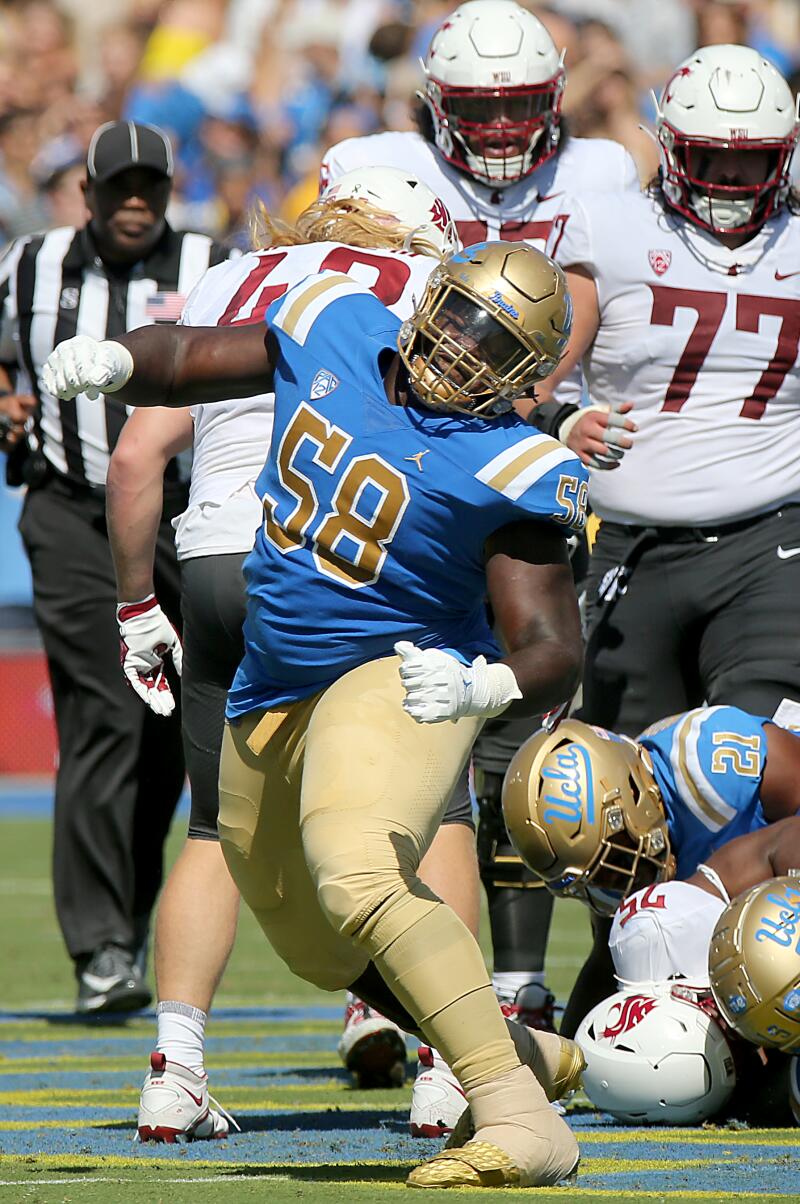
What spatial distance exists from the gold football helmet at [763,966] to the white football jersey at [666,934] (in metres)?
0.18

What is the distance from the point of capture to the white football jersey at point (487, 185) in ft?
16.6

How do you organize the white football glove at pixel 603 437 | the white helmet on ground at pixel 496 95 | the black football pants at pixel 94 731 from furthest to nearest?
the black football pants at pixel 94 731, the white helmet on ground at pixel 496 95, the white football glove at pixel 603 437

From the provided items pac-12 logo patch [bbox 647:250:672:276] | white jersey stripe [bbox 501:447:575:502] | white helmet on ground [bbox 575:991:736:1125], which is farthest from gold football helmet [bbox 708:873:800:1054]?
pac-12 logo patch [bbox 647:250:672:276]

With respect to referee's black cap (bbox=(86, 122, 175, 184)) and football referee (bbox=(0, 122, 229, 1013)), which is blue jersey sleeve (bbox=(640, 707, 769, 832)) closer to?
football referee (bbox=(0, 122, 229, 1013))

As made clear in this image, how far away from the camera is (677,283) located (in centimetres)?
457

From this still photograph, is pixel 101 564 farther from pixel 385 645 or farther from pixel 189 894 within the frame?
pixel 385 645

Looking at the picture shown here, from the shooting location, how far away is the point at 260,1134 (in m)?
3.69

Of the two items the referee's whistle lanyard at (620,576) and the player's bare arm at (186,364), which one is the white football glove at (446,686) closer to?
the player's bare arm at (186,364)

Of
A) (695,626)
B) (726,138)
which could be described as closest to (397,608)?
(695,626)

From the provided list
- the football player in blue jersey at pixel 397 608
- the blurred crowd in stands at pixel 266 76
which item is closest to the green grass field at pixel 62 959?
the football player in blue jersey at pixel 397 608

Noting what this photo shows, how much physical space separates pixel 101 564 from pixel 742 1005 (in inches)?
115

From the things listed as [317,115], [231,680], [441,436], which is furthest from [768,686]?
[317,115]

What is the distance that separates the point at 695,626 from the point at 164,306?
1955 mm

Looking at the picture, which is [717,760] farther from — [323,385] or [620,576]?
[323,385]
